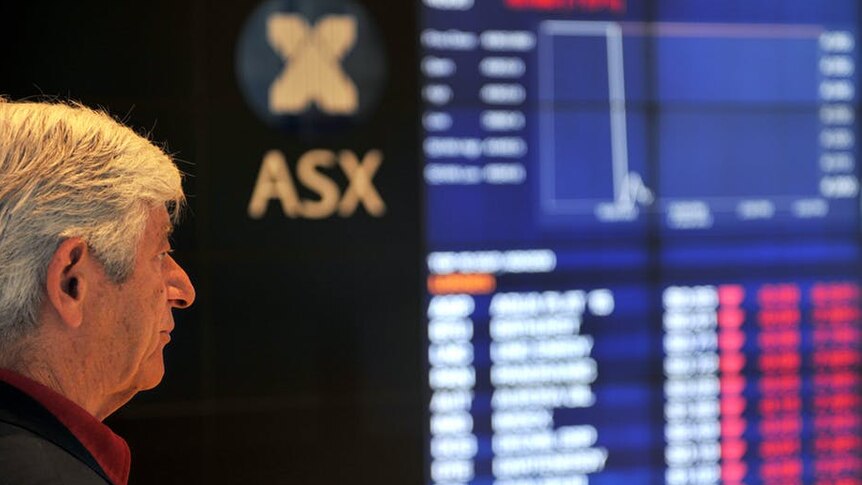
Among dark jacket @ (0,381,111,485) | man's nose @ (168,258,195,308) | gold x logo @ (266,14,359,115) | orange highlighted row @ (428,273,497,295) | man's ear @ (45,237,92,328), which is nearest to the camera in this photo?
dark jacket @ (0,381,111,485)

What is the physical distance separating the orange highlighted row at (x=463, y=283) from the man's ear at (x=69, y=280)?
142cm

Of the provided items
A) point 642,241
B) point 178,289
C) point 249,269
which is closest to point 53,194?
point 178,289

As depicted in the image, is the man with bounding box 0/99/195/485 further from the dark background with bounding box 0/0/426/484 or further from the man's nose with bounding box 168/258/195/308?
the dark background with bounding box 0/0/426/484

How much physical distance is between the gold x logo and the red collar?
4.35ft

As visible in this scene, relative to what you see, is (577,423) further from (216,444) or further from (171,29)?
(171,29)

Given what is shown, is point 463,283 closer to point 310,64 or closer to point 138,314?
point 310,64

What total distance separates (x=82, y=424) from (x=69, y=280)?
0.34ft

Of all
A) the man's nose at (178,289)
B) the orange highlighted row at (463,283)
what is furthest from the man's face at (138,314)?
the orange highlighted row at (463,283)

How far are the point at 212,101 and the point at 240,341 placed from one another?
1.51 ft

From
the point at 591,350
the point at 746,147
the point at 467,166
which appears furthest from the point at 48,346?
the point at 746,147

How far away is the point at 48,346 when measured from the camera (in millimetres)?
777

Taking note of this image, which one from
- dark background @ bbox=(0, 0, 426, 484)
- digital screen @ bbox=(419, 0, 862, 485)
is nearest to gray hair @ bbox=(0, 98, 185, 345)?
dark background @ bbox=(0, 0, 426, 484)

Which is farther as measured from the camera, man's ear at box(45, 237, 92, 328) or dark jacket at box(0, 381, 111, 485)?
man's ear at box(45, 237, 92, 328)

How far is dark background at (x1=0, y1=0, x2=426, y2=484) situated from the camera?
197cm
